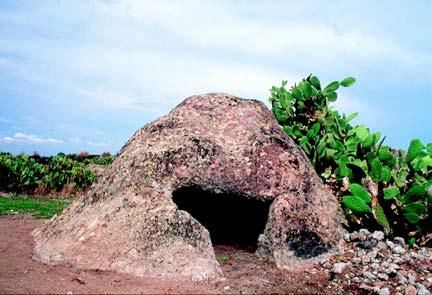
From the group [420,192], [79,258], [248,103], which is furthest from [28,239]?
[420,192]

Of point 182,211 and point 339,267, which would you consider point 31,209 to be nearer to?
point 182,211

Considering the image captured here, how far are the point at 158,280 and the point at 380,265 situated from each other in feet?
9.75

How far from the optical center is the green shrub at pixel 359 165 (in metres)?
7.78

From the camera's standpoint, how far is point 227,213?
7.91 m

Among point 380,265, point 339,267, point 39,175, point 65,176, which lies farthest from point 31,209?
point 380,265

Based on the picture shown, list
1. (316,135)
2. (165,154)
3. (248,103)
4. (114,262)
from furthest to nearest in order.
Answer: (316,135) → (248,103) → (165,154) → (114,262)

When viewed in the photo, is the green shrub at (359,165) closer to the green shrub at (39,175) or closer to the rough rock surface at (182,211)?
the rough rock surface at (182,211)

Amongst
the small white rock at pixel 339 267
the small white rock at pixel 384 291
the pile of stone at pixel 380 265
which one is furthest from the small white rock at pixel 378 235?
the small white rock at pixel 384 291

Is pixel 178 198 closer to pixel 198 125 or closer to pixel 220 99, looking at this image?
pixel 198 125

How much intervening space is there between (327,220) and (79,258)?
130 inches

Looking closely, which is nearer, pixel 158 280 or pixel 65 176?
pixel 158 280

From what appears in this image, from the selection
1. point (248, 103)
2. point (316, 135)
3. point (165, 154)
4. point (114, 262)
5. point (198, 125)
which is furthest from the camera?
point (316, 135)

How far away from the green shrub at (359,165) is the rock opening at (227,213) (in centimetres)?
137

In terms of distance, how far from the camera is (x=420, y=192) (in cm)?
777
